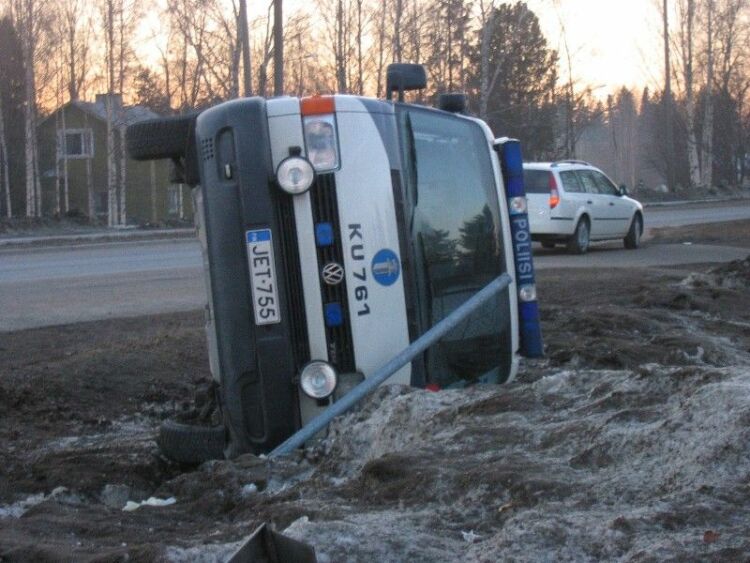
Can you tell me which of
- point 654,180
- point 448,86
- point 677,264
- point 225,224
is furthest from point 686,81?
point 225,224

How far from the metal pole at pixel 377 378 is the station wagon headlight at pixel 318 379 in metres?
0.07

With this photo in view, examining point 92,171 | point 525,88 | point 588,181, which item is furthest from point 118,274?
point 92,171

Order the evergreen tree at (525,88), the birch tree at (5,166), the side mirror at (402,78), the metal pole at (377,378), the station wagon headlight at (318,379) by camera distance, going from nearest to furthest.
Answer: the metal pole at (377,378) → the station wagon headlight at (318,379) → the side mirror at (402,78) → the evergreen tree at (525,88) → the birch tree at (5,166)

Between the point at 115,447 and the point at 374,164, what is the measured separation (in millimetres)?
2389

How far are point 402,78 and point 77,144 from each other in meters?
58.8

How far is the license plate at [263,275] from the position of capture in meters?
5.04

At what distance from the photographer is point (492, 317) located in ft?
19.2

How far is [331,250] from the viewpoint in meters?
5.10

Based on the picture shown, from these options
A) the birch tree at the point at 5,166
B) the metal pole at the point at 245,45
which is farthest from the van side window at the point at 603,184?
the birch tree at the point at 5,166

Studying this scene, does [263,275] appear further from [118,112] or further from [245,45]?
[118,112]

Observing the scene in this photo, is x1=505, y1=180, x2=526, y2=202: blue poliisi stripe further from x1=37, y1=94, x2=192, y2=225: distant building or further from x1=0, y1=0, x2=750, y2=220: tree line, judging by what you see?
x1=37, y1=94, x2=192, y2=225: distant building

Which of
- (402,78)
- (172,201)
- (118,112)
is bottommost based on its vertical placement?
(402,78)

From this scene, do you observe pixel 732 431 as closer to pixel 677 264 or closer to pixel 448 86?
pixel 677 264

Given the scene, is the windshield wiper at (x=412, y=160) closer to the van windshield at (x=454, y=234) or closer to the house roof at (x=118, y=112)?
the van windshield at (x=454, y=234)
